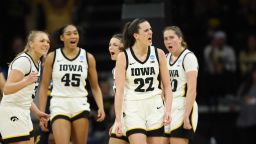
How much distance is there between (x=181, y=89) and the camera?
9617 mm

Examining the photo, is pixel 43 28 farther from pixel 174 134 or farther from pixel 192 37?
pixel 174 134

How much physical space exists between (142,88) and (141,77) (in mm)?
132

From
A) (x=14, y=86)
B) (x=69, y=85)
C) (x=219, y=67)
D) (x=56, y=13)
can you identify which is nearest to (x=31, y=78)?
(x=14, y=86)

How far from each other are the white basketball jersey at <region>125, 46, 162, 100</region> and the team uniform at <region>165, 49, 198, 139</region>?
0.75 m

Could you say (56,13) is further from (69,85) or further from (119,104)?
(119,104)

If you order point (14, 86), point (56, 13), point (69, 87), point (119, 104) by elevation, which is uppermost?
point (56, 13)

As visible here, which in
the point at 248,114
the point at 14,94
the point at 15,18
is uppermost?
the point at 15,18

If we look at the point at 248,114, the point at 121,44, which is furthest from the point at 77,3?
the point at 121,44

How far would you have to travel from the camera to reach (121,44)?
991cm

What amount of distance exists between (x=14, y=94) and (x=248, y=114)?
6.42m

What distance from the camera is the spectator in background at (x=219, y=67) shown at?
15.0 m

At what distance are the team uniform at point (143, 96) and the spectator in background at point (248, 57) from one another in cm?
674

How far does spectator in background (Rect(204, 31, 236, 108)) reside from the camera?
15.0 m

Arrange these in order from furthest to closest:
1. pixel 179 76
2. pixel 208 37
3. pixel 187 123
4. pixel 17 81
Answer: pixel 208 37
pixel 179 76
pixel 187 123
pixel 17 81
